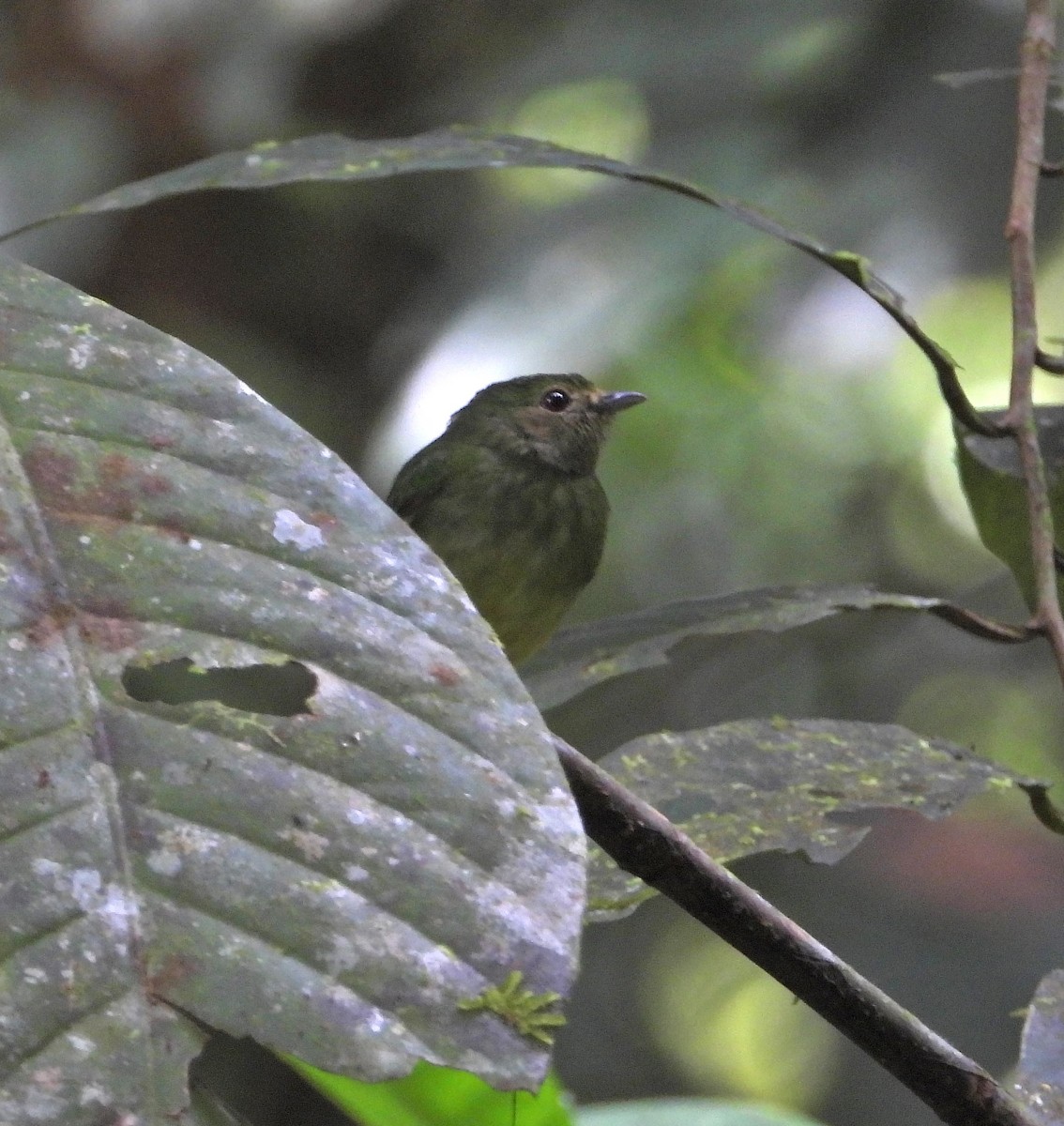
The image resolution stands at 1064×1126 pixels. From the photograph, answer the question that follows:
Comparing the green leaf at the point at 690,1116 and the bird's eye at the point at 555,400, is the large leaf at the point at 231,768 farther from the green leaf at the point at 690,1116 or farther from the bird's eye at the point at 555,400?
the bird's eye at the point at 555,400

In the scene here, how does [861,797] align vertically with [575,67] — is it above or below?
below

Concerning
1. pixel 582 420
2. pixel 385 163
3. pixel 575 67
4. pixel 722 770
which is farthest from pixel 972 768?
pixel 575 67

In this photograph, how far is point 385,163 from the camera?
214 cm

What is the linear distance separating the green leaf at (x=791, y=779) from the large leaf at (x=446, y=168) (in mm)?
501

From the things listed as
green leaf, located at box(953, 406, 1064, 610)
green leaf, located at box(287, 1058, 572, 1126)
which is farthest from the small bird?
green leaf, located at box(953, 406, 1064, 610)

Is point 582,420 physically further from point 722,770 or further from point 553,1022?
point 553,1022

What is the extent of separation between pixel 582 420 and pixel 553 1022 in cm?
317

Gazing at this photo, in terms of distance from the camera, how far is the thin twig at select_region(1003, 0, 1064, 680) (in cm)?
198

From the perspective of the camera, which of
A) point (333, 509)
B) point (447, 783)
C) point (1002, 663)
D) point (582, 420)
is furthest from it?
point (1002, 663)

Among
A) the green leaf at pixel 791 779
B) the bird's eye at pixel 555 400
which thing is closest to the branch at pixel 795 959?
the green leaf at pixel 791 779

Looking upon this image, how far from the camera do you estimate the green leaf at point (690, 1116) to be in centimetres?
280

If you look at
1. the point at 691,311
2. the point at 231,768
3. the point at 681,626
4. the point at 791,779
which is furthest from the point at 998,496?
the point at 691,311

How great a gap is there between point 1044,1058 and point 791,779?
0.42 meters

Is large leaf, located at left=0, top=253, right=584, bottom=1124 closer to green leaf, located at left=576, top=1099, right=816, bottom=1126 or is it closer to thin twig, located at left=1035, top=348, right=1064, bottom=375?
thin twig, located at left=1035, top=348, right=1064, bottom=375
